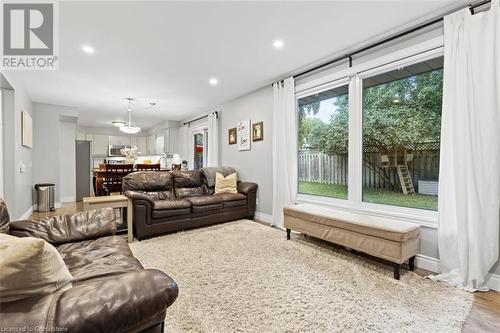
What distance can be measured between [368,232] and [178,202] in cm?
270

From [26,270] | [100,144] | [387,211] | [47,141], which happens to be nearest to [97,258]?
[26,270]

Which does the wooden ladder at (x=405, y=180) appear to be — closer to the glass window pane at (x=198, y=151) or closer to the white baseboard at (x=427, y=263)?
the white baseboard at (x=427, y=263)

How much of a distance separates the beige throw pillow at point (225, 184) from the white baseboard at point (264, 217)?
633 millimetres

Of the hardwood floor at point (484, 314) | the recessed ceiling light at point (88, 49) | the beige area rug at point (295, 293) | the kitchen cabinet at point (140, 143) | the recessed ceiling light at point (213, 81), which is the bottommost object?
the hardwood floor at point (484, 314)

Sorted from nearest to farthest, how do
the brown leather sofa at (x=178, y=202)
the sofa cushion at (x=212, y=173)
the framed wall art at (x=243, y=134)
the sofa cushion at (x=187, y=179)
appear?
the brown leather sofa at (x=178, y=202) < the sofa cushion at (x=187, y=179) < the sofa cushion at (x=212, y=173) < the framed wall art at (x=243, y=134)

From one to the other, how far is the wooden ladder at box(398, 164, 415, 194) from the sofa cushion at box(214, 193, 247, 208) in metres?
2.54

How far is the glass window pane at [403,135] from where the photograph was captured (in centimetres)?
258

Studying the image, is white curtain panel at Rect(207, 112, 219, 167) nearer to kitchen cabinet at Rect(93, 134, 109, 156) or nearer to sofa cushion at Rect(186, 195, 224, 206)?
sofa cushion at Rect(186, 195, 224, 206)

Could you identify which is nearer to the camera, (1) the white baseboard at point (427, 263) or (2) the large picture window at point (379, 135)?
(1) the white baseboard at point (427, 263)

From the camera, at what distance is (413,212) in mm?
2631

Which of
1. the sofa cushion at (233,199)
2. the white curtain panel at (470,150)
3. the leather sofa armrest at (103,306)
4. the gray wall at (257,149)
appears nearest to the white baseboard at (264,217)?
the gray wall at (257,149)

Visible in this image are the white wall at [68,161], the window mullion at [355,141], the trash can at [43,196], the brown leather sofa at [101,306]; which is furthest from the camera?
the white wall at [68,161]

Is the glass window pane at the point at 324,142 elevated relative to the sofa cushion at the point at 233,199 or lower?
elevated

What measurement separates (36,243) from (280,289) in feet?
5.78
